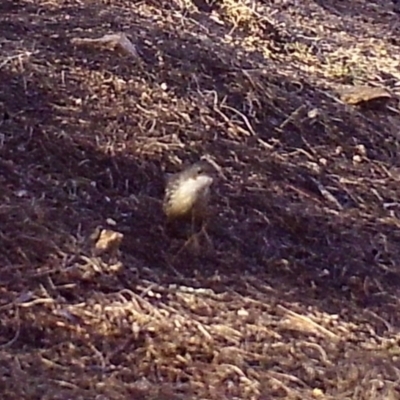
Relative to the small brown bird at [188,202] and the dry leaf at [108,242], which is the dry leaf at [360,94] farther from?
the dry leaf at [108,242]

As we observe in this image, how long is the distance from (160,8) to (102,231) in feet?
5.83

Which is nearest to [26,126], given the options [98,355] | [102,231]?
[102,231]

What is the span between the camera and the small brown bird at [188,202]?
11.1ft

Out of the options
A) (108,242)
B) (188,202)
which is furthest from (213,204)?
(108,242)

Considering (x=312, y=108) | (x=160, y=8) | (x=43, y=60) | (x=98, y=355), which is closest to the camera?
(x=98, y=355)

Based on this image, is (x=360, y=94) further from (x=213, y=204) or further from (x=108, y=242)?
(x=108, y=242)

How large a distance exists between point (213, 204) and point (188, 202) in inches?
8.4

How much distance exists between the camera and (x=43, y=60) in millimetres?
4000

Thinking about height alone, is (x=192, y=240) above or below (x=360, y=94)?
below

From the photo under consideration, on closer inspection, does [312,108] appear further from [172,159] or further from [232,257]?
[232,257]

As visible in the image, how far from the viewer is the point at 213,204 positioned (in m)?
3.58

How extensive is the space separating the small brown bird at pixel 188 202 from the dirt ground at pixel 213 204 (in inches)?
2.5

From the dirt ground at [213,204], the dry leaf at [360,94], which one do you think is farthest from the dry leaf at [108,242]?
the dry leaf at [360,94]

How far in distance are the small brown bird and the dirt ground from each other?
0.21 ft
